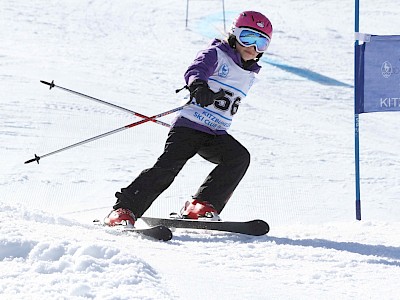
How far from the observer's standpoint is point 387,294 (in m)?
2.79

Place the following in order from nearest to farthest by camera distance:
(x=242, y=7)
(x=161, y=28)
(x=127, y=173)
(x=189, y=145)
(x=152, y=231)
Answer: (x=152, y=231) → (x=189, y=145) → (x=127, y=173) → (x=161, y=28) → (x=242, y=7)

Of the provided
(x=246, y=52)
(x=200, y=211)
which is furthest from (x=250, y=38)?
(x=200, y=211)

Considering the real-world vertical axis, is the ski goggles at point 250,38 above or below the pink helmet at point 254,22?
below

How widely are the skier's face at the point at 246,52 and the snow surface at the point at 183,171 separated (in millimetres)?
1012

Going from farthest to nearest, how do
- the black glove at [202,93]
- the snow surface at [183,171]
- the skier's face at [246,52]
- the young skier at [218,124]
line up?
the skier's face at [246,52]
the young skier at [218,124]
the black glove at [202,93]
the snow surface at [183,171]

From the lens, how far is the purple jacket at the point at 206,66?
412cm

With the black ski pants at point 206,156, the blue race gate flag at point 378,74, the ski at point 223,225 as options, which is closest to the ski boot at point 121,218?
the black ski pants at point 206,156

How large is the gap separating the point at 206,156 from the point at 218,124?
0.69 feet

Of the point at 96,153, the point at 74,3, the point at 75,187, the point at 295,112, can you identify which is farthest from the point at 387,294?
the point at 74,3

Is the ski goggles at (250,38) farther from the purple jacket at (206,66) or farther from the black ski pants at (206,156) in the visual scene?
the black ski pants at (206,156)

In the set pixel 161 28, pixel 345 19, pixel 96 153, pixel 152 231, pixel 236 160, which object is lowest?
pixel 152 231

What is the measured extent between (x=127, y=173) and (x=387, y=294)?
4545 millimetres

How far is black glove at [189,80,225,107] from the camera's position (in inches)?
154

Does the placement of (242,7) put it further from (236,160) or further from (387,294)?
(387,294)
